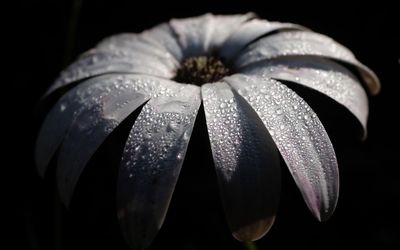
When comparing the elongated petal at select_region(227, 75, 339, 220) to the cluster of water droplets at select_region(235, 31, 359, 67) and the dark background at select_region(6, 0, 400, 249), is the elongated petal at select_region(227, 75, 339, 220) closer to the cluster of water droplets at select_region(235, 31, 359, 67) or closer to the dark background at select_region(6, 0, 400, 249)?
the cluster of water droplets at select_region(235, 31, 359, 67)

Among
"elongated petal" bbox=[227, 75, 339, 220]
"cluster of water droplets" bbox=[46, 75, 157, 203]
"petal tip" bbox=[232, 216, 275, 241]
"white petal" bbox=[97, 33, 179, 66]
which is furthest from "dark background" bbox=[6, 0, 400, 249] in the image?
"petal tip" bbox=[232, 216, 275, 241]

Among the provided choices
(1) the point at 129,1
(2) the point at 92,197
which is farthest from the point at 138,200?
(1) the point at 129,1

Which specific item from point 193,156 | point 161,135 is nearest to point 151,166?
point 161,135

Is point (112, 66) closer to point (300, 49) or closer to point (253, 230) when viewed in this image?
point (300, 49)

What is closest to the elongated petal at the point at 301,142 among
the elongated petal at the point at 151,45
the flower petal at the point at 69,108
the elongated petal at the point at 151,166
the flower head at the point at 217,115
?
the flower head at the point at 217,115

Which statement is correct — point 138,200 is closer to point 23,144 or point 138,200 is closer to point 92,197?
point 92,197

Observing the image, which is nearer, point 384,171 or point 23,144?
point 384,171
